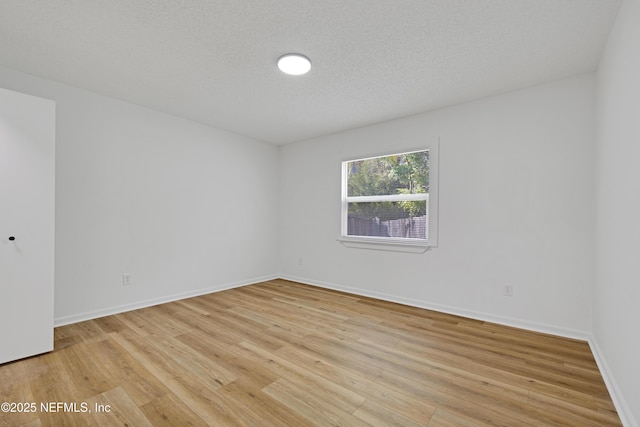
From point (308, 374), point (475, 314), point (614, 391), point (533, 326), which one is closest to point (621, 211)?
point (614, 391)

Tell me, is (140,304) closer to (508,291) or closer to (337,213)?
(337,213)

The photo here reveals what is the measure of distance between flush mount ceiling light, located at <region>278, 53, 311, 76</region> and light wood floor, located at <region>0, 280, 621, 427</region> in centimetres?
243

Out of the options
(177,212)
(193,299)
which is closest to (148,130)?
(177,212)

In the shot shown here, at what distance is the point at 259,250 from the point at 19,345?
10.1ft

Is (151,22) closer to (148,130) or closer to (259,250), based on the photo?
(148,130)

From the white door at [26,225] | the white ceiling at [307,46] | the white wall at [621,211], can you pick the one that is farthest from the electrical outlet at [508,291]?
the white door at [26,225]

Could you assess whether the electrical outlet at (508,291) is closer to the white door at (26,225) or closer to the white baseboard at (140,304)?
the white baseboard at (140,304)

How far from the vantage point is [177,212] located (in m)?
3.81

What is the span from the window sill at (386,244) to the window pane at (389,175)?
2.20ft

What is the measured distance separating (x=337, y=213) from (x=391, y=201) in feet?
2.95

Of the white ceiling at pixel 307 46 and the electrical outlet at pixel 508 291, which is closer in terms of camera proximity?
the white ceiling at pixel 307 46

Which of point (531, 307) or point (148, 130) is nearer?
point (531, 307)

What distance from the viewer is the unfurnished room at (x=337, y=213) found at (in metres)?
1.74

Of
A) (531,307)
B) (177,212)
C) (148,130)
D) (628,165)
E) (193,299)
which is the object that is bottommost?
(193,299)
